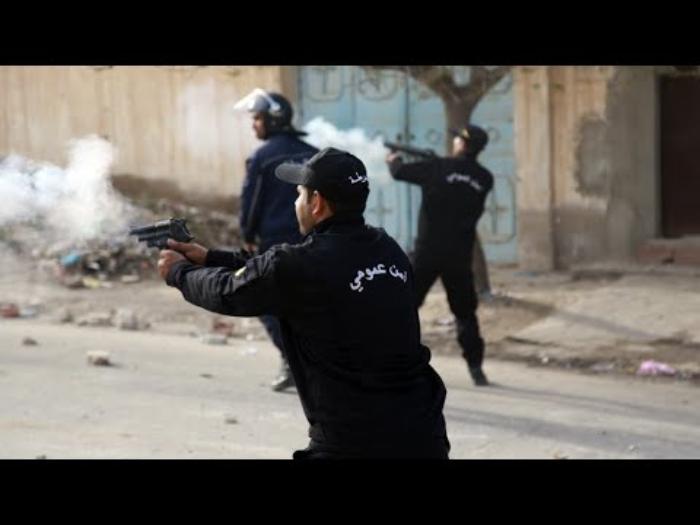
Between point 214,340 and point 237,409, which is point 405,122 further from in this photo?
point 237,409

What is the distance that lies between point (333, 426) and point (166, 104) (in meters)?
11.5

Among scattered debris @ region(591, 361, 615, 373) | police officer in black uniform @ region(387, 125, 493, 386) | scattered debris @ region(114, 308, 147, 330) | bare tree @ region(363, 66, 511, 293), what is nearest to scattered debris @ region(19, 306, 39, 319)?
scattered debris @ region(114, 308, 147, 330)

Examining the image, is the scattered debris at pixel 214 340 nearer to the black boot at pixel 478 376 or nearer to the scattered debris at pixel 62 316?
the scattered debris at pixel 62 316

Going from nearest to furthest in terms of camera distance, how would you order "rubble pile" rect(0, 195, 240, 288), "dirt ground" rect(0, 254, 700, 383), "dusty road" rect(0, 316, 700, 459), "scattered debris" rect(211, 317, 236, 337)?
"dusty road" rect(0, 316, 700, 459) → "dirt ground" rect(0, 254, 700, 383) → "scattered debris" rect(211, 317, 236, 337) → "rubble pile" rect(0, 195, 240, 288)

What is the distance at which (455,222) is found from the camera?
27.5 feet

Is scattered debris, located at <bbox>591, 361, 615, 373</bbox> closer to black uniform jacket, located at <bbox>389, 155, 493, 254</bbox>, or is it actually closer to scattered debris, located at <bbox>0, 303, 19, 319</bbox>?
black uniform jacket, located at <bbox>389, 155, 493, 254</bbox>

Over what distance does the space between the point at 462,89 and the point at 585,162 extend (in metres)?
1.92

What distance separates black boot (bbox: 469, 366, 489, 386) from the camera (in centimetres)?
852

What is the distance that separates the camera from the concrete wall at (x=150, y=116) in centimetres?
1458

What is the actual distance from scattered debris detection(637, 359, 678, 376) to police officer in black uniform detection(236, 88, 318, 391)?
2558 millimetres

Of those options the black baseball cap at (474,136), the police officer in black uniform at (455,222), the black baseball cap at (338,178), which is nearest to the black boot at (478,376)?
the police officer in black uniform at (455,222)

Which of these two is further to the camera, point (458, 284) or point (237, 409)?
point (458, 284)

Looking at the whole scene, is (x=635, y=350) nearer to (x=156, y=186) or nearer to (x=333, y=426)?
(x=333, y=426)

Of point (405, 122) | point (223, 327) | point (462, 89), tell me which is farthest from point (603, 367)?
point (405, 122)
